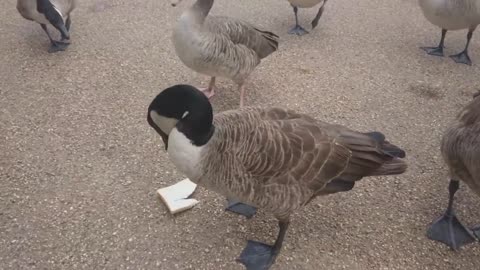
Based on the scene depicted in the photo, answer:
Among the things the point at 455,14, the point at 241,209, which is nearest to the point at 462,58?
the point at 455,14

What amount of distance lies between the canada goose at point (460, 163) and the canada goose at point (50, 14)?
3.40 m

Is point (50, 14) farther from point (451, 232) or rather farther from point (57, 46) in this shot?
point (451, 232)

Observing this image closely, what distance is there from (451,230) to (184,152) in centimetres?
157

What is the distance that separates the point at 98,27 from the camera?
4465 mm

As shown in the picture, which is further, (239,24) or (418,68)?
(418,68)

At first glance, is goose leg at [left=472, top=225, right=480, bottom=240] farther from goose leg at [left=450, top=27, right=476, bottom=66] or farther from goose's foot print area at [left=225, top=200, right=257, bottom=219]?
goose leg at [left=450, top=27, right=476, bottom=66]

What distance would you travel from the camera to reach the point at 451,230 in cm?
244

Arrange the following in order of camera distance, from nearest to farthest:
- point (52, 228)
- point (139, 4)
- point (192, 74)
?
point (52, 228) → point (192, 74) → point (139, 4)

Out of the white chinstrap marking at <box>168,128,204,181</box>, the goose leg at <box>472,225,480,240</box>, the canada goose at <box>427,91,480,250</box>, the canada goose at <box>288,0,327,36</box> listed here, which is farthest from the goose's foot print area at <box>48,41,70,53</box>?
the goose leg at <box>472,225,480,240</box>

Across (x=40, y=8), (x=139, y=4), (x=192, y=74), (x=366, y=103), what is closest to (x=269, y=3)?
(x=139, y=4)

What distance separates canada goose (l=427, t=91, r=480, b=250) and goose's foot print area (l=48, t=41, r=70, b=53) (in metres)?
3.38

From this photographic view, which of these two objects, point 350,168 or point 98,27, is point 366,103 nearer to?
point 350,168

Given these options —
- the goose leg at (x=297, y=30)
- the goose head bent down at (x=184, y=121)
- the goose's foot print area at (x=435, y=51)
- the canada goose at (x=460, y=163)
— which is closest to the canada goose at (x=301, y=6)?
the goose leg at (x=297, y=30)

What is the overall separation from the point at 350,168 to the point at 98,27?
3281mm
